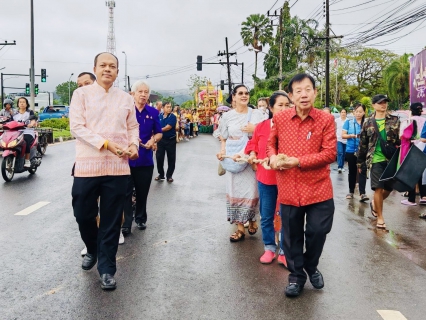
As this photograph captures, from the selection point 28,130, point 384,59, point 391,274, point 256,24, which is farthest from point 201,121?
point 391,274

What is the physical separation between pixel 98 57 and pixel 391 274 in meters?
3.39

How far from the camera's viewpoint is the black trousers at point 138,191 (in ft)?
19.5

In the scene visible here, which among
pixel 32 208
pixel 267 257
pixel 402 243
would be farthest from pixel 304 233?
pixel 32 208

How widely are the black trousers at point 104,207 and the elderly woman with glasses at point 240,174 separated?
169 cm

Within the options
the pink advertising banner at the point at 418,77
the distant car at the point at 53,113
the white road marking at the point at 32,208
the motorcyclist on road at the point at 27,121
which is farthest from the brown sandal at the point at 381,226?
the distant car at the point at 53,113

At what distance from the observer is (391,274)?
4621 millimetres

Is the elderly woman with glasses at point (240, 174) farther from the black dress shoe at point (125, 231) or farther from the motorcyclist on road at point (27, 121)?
the motorcyclist on road at point (27, 121)

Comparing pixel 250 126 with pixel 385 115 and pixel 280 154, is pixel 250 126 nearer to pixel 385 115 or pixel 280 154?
pixel 280 154

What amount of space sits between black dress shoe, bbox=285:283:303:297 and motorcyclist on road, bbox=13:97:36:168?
322 inches

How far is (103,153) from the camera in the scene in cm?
402

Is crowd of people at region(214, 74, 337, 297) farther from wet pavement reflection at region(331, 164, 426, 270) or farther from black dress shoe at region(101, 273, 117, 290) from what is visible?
wet pavement reflection at region(331, 164, 426, 270)

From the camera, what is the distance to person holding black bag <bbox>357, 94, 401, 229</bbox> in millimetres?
6582

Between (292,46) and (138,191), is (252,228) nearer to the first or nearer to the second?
(138,191)

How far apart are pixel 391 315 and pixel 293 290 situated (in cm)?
77
